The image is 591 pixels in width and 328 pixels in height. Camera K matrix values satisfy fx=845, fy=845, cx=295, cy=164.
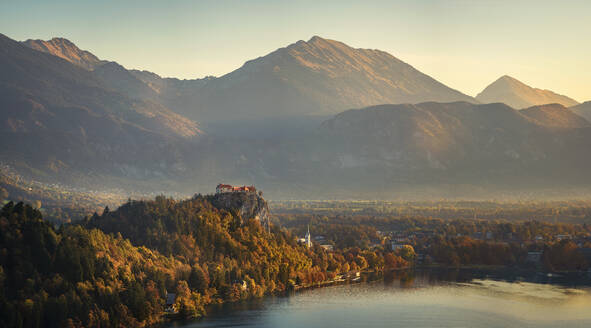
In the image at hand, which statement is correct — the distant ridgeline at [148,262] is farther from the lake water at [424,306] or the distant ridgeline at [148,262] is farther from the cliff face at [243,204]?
the lake water at [424,306]

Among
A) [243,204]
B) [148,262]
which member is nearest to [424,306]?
[148,262]

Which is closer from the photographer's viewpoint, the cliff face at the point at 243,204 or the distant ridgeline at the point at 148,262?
the distant ridgeline at the point at 148,262

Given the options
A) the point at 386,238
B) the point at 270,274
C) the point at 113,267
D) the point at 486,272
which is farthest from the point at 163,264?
the point at 386,238

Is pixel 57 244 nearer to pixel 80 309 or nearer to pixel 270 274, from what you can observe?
pixel 80 309

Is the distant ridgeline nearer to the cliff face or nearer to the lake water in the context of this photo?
the cliff face

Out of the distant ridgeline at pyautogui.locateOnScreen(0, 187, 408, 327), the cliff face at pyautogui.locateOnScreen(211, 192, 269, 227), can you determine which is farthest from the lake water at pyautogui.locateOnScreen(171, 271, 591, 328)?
the cliff face at pyautogui.locateOnScreen(211, 192, 269, 227)

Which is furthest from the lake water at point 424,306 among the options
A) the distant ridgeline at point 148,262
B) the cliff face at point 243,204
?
the cliff face at point 243,204
